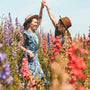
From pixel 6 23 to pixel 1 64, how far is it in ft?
13.7

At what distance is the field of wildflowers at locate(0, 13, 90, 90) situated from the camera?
1.16 metres

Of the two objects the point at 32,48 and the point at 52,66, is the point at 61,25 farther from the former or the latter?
the point at 52,66

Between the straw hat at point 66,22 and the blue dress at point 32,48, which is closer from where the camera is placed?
the blue dress at point 32,48

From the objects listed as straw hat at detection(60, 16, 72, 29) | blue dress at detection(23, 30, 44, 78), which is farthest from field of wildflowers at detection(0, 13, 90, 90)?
straw hat at detection(60, 16, 72, 29)

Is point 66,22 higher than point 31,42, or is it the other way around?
point 66,22

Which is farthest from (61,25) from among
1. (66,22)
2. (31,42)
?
(31,42)

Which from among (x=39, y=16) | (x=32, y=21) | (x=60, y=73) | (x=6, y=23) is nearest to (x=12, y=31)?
(x=6, y=23)

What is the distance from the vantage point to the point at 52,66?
1.11 meters

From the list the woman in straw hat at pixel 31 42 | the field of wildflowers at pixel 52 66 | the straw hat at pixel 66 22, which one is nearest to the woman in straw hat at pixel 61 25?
the straw hat at pixel 66 22

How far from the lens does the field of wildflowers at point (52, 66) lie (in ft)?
3.81

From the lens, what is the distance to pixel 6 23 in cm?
547

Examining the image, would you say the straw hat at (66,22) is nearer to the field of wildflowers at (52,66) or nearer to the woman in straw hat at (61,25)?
the woman in straw hat at (61,25)

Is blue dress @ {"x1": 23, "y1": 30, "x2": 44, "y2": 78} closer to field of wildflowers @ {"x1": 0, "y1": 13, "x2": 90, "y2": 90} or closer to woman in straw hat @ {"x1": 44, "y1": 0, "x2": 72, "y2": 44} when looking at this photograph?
field of wildflowers @ {"x1": 0, "y1": 13, "x2": 90, "y2": 90}

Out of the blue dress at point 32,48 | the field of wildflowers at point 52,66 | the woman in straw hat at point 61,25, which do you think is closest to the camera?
the field of wildflowers at point 52,66
